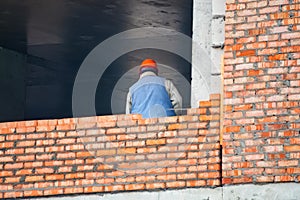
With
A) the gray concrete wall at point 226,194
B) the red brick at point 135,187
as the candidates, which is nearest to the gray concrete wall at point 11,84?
the gray concrete wall at point 226,194

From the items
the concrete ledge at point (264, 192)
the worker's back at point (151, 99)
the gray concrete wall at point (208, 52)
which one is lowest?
the concrete ledge at point (264, 192)

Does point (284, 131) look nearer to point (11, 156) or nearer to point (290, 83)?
point (290, 83)

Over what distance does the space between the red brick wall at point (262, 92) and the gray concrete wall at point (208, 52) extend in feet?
2.53

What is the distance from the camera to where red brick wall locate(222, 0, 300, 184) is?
1099 cm

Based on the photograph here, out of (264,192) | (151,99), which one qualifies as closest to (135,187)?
(151,99)

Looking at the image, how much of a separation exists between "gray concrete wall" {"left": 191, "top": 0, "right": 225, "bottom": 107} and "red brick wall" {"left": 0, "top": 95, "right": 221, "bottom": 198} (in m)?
0.71

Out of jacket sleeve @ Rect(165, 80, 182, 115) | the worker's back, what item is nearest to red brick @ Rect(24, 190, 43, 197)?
the worker's back

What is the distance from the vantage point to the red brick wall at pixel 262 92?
11.0 metres

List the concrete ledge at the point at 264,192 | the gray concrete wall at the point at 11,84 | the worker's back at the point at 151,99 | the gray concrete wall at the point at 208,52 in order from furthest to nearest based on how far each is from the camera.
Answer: the gray concrete wall at the point at 11,84 < the gray concrete wall at the point at 208,52 < the worker's back at the point at 151,99 < the concrete ledge at the point at 264,192

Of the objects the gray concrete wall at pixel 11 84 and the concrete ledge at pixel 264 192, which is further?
the gray concrete wall at pixel 11 84

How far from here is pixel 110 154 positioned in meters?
11.8

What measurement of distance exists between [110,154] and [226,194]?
1621mm

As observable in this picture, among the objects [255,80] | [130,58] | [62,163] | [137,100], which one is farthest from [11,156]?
[130,58]

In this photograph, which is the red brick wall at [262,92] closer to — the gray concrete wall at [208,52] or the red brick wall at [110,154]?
the red brick wall at [110,154]
